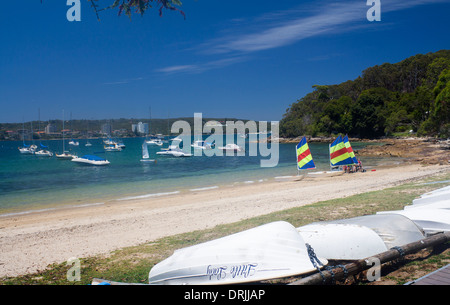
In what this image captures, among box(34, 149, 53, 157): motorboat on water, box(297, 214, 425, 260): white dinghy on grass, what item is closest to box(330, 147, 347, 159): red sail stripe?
box(297, 214, 425, 260): white dinghy on grass

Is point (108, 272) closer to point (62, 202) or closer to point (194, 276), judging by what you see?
point (194, 276)

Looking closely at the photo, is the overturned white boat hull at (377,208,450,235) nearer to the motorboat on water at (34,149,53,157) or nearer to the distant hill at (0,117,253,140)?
the motorboat on water at (34,149,53,157)

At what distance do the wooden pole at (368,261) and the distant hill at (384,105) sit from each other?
37.6 metres

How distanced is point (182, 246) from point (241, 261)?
2.94m

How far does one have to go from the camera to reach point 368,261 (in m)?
4.62

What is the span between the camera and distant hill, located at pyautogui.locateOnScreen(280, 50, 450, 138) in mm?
45272

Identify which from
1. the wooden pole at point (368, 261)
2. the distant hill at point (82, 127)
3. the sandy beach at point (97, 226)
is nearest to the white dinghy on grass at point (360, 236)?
the wooden pole at point (368, 261)

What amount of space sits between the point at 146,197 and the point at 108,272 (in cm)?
1276

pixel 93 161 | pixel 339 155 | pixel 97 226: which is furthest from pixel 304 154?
pixel 93 161

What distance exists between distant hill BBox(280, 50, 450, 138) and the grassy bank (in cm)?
3472

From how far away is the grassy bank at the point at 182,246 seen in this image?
4.99 m

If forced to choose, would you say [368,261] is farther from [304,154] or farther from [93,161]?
[93,161]

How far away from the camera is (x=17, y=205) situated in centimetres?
1741

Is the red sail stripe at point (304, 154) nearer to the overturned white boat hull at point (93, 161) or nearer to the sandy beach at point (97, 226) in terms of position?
the sandy beach at point (97, 226)
